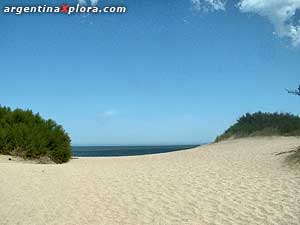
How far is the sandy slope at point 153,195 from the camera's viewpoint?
29.1 ft

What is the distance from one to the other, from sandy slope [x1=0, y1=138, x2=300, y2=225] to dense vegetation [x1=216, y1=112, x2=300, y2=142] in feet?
43.3

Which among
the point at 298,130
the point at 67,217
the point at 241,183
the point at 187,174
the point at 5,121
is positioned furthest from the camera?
A: the point at 298,130

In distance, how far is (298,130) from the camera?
90.9 ft

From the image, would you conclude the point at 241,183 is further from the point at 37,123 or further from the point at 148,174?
the point at 37,123

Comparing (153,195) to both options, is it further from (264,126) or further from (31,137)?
(264,126)

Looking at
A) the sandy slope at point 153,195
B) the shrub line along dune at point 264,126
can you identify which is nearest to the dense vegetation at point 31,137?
the sandy slope at point 153,195

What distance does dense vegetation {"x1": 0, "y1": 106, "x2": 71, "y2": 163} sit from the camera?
18.0 m

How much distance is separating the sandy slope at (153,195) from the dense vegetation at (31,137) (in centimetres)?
293

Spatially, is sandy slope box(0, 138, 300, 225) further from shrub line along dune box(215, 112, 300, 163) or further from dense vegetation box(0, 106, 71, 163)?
shrub line along dune box(215, 112, 300, 163)

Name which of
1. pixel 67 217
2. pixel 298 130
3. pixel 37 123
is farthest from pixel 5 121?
pixel 298 130

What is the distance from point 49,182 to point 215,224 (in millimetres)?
6124

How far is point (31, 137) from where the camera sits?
59.9 feet

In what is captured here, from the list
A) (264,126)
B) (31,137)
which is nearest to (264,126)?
(264,126)

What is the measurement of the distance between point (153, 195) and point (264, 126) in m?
21.1
